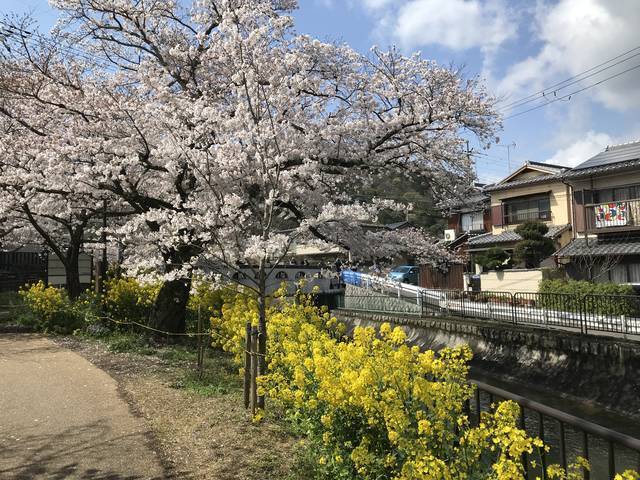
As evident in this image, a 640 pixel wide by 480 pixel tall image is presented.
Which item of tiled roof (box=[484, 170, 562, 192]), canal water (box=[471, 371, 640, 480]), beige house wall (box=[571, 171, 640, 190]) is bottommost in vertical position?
canal water (box=[471, 371, 640, 480])

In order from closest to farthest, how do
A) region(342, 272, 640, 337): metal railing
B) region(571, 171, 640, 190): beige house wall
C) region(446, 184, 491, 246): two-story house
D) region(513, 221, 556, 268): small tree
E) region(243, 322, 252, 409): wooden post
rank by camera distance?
region(243, 322, 252, 409): wooden post < region(342, 272, 640, 337): metal railing < region(571, 171, 640, 190): beige house wall < region(513, 221, 556, 268): small tree < region(446, 184, 491, 246): two-story house

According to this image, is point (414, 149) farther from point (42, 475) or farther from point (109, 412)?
point (42, 475)

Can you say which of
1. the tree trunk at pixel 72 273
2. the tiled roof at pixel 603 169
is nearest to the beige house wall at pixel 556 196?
the tiled roof at pixel 603 169

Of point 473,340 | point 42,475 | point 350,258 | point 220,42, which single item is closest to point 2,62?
point 220,42

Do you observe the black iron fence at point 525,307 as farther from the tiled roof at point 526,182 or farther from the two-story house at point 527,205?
the tiled roof at point 526,182

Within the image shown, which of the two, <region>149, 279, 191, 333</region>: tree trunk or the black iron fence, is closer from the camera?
<region>149, 279, 191, 333</region>: tree trunk

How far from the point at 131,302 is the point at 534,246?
1988cm

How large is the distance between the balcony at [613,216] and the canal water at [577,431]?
1310 centimetres

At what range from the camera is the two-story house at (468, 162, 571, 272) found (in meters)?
27.5

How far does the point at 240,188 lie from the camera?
8.97 m

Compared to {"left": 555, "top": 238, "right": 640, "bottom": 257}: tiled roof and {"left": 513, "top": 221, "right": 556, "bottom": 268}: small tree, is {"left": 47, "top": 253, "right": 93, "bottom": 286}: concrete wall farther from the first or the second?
{"left": 555, "top": 238, "right": 640, "bottom": 257}: tiled roof

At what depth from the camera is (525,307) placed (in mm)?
16344

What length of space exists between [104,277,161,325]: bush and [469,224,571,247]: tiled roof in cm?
2205

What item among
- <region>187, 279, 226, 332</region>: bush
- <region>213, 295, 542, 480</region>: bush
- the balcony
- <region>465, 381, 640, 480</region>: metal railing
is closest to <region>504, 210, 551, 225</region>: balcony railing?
the balcony
